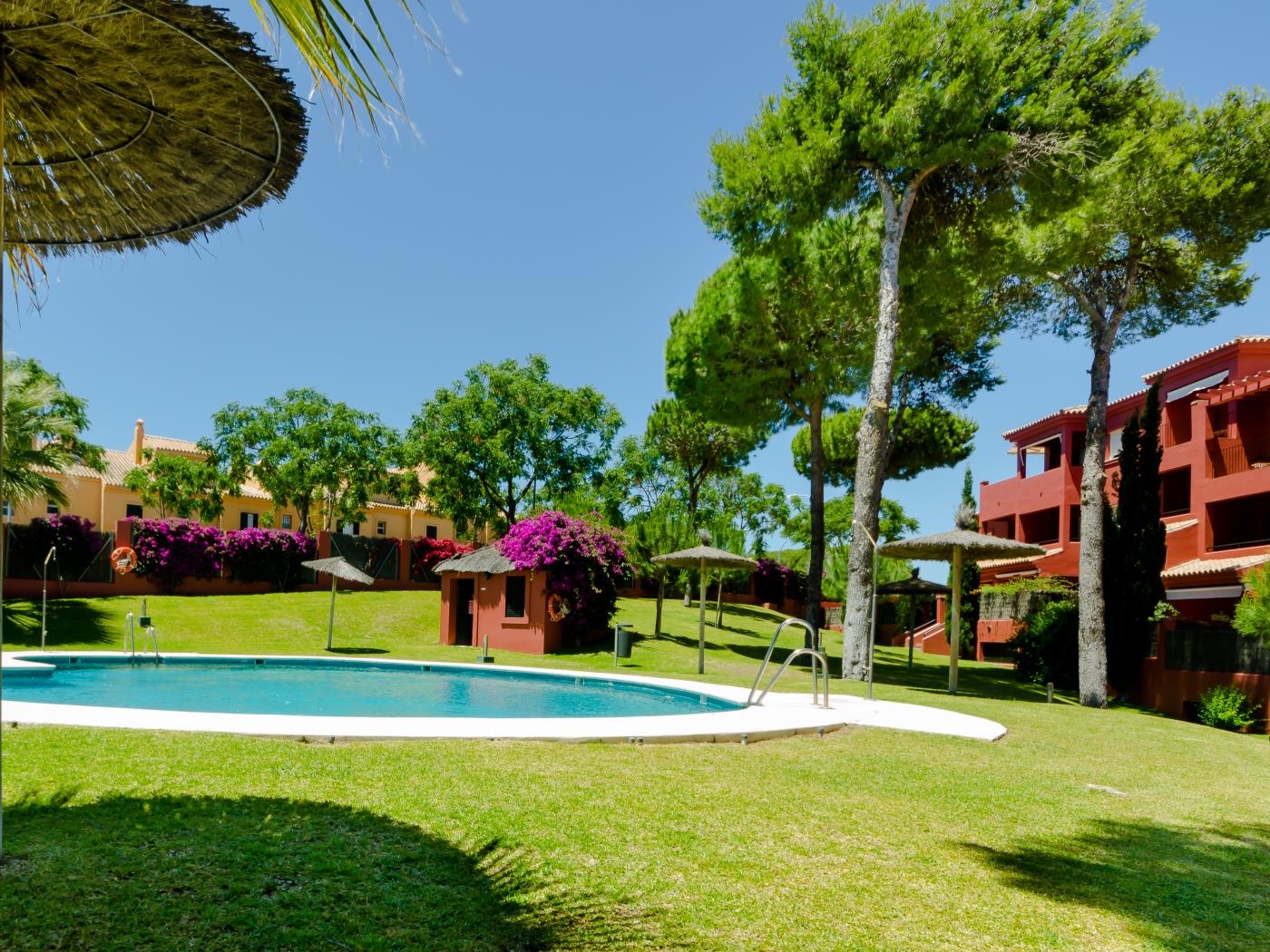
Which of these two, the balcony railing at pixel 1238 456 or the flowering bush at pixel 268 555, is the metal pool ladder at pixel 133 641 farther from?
the balcony railing at pixel 1238 456

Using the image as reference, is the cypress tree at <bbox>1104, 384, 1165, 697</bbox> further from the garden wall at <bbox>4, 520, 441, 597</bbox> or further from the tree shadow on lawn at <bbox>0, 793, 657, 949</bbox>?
the garden wall at <bbox>4, 520, 441, 597</bbox>

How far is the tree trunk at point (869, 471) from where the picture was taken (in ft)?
51.3

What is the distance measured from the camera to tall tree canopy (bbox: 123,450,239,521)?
3962 cm

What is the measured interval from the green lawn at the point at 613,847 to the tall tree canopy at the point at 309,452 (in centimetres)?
3305

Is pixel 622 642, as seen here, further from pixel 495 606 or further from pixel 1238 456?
pixel 1238 456

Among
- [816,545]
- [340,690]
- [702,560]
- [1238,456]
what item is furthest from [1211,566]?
[340,690]

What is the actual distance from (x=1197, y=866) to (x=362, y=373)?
136ft

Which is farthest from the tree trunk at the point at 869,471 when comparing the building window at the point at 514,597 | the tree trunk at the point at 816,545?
the building window at the point at 514,597

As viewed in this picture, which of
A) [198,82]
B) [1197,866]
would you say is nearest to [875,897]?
[1197,866]

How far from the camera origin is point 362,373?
41.9 m

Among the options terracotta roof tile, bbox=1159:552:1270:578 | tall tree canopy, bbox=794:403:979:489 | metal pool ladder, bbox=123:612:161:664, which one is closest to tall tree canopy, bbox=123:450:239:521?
metal pool ladder, bbox=123:612:161:664

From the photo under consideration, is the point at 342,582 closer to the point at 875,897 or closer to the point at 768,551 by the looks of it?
the point at 768,551

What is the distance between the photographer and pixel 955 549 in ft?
48.8

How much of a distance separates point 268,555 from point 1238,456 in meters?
29.5
